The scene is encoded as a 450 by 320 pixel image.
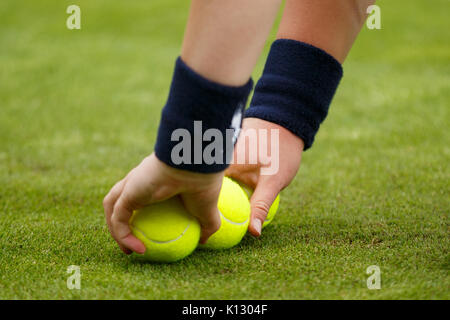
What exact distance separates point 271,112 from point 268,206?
291mm

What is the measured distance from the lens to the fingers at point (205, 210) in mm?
1188

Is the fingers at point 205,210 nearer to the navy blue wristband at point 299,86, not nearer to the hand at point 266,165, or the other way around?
the hand at point 266,165

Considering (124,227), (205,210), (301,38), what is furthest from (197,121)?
(301,38)

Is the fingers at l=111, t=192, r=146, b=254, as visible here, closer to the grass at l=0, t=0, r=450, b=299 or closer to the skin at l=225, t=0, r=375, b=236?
the grass at l=0, t=0, r=450, b=299

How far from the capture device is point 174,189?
113cm

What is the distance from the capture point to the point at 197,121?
1035mm

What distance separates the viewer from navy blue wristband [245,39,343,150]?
1.52 m

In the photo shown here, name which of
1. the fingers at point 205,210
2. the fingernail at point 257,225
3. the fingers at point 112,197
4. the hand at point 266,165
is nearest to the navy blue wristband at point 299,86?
the hand at point 266,165

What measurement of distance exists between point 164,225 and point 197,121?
1.26 feet

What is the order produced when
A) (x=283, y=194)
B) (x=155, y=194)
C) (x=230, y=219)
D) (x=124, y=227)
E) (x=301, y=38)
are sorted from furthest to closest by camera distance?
(x=283, y=194)
(x=301, y=38)
(x=230, y=219)
(x=124, y=227)
(x=155, y=194)

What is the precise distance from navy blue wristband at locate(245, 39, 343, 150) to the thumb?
19 cm

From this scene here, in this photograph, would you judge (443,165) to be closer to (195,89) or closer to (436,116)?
(436,116)

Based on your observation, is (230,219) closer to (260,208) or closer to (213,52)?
(260,208)

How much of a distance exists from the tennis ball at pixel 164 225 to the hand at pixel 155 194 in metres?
0.02
